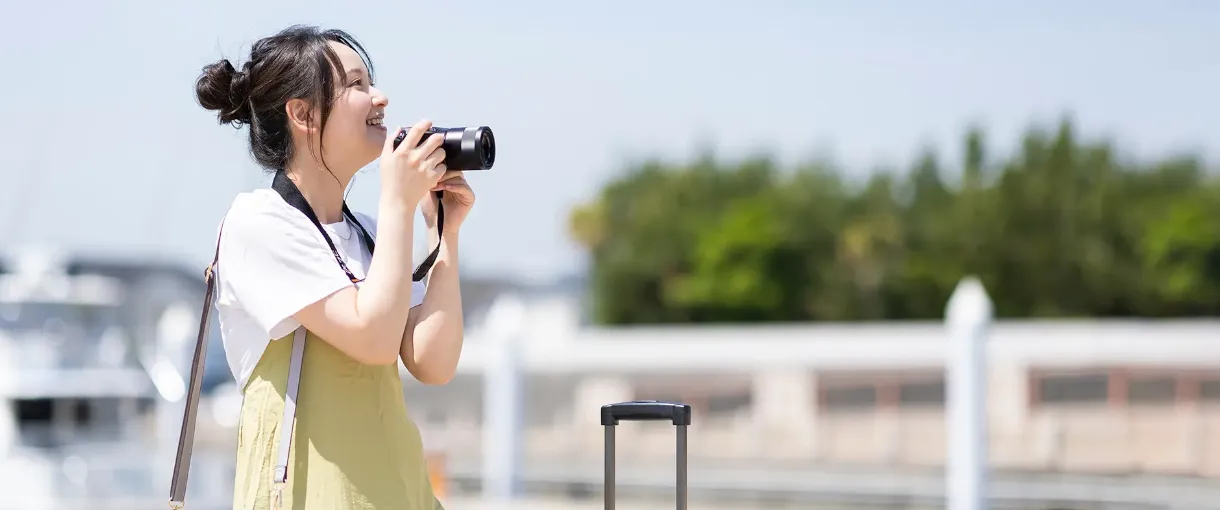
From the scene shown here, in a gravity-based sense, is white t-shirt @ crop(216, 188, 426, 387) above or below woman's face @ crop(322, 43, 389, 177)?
below

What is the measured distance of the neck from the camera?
1.91 m

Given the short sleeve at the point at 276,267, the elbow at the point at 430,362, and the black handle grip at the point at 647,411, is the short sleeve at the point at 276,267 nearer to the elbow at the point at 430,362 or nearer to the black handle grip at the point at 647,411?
the elbow at the point at 430,362

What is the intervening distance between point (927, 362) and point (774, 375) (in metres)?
2.01

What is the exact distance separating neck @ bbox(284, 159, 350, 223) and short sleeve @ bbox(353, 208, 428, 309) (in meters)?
0.09

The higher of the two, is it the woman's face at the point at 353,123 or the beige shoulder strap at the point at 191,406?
the woman's face at the point at 353,123

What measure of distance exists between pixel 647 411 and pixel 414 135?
1.90 ft

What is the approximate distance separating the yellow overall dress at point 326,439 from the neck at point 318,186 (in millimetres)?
206

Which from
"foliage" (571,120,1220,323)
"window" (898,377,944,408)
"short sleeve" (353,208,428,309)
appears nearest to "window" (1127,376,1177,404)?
"window" (898,377,944,408)

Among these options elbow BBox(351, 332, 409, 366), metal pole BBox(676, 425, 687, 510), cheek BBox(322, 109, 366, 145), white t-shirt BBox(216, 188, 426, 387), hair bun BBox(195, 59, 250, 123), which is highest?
hair bun BBox(195, 59, 250, 123)

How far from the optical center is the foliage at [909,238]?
39375mm

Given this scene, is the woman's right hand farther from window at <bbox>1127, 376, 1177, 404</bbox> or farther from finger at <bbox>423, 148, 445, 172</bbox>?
window at <bbox>1127, 376, 1177, 404</bbox>

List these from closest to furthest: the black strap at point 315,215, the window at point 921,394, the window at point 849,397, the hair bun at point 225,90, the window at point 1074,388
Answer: the black strap at point 315,215
the hair bun at point 225,90
the window at point 1074,388
the window at point 921,394
the window at point 849,397

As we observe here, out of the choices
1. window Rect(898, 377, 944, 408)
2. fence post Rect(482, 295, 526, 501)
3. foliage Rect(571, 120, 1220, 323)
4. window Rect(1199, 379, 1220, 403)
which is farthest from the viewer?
foliage Rect(571, 120, 1220, 323)

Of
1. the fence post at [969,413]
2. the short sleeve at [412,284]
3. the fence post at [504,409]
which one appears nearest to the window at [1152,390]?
the fence post at [969,413]
